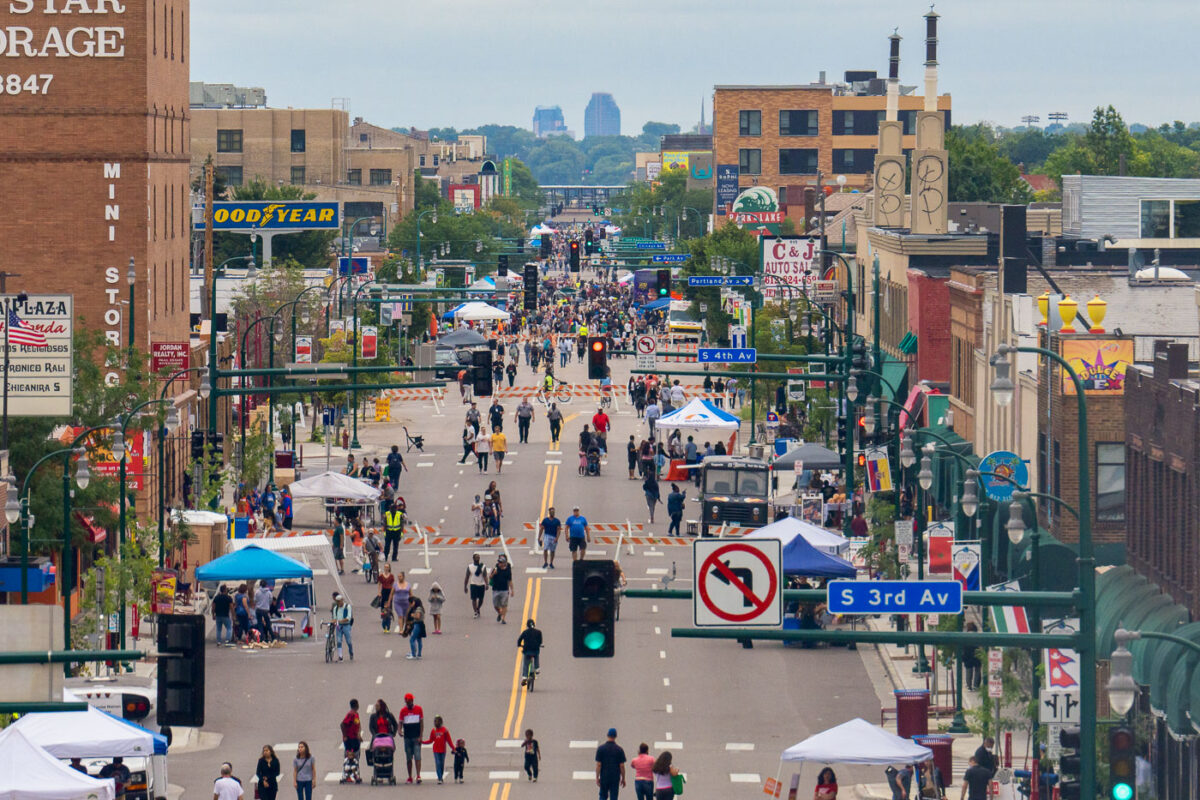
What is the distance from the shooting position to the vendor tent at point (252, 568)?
44.0 m

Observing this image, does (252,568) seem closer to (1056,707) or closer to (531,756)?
(531,756)

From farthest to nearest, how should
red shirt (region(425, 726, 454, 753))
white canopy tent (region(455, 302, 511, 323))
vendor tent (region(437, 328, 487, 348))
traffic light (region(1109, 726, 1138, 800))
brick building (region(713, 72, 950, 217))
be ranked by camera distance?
brick building (region(713, 72, 950, 217)) → white canopy tent (region(455, 302, 511, 323)) → vendor tent (region(437, 328, 487, 348)) → red shirt (region(425, 726, 454, 753)) → traffic light (region(1109, 726, 1138, 800))

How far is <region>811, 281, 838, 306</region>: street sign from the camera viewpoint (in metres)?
77.9

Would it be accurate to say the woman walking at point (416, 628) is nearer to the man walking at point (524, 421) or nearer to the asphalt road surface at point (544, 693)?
the asphalt road surface at point (544, 693)

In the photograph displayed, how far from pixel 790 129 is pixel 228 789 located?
143269 mm

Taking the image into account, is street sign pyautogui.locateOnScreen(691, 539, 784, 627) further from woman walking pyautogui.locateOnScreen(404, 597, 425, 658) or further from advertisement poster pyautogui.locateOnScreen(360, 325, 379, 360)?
advertisement poster pyautogui.locateOnScreen(360, 325, 379, 360)

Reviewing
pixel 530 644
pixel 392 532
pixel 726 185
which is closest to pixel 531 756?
pixel 530 644

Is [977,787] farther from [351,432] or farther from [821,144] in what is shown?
[821,144]

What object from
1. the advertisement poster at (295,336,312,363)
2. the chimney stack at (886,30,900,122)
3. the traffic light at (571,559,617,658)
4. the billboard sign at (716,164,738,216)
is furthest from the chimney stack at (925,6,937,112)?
the billboard sign at (716,164,738,216)

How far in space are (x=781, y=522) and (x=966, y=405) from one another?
12.6 metres

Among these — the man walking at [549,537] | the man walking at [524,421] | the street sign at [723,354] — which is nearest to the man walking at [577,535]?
the man walking at [549,537]

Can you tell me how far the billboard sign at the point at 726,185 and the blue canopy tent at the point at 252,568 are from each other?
113986mm

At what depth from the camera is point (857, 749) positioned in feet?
96.6

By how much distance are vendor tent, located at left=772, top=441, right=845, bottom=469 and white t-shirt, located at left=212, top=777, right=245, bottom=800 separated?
1294 inches
